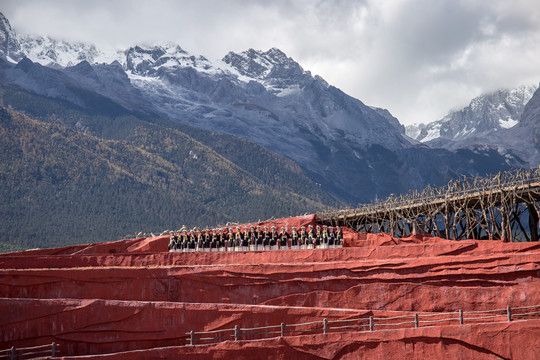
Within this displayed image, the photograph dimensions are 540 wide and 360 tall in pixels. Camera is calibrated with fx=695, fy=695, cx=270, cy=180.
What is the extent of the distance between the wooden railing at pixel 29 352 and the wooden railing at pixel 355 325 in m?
5.63

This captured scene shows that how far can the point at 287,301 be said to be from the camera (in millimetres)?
30734

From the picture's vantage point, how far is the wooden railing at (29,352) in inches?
1087

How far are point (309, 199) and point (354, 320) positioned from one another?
5767 inches

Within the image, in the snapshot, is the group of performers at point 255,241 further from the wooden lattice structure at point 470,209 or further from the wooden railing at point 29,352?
the wooden railing at point 29,352

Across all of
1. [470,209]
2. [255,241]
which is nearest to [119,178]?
[470,209]

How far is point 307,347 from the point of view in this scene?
26016mm

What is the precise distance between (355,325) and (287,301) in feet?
15.1

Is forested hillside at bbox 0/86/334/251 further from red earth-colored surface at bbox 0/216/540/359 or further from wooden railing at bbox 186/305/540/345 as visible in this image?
wooden railing at bbox 186/305/540/345

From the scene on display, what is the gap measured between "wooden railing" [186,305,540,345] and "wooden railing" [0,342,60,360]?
5.63m

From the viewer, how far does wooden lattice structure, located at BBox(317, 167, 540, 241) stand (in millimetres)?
40594

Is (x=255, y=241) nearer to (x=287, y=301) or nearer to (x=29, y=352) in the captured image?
(x=287, y=301)

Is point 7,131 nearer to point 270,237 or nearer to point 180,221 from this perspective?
point 180,221

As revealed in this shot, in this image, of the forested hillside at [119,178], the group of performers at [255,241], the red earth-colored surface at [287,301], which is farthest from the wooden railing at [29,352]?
the forested hillside at [119,178]

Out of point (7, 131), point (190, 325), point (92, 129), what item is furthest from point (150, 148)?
point (190, 325)
